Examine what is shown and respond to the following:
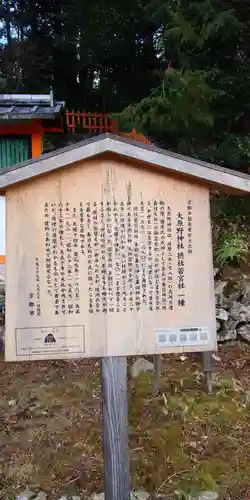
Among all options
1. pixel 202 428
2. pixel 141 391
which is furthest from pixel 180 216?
pixel 141 391

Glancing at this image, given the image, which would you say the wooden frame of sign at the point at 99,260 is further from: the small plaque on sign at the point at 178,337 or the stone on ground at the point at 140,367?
the stone on ground at the point at 140,367

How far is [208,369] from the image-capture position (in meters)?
4.78

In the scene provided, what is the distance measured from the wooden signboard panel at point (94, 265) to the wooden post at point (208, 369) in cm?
218

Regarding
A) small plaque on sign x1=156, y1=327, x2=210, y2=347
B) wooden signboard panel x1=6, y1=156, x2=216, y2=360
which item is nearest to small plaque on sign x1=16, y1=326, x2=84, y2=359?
wooden signboard panel x1=6, y1=156, x2=216, y2=360

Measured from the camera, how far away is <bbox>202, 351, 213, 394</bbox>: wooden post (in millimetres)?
4754

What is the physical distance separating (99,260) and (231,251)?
16.6ft

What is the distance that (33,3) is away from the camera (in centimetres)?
1806

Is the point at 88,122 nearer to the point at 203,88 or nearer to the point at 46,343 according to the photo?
the point at 203,88

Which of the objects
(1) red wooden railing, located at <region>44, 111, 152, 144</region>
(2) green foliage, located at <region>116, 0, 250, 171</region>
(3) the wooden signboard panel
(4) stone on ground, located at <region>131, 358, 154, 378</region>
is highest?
(1) red wooden railing, located at <region>44, 111, 152, 144</region>

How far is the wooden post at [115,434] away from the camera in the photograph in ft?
9.06

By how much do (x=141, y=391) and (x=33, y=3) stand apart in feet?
59.6

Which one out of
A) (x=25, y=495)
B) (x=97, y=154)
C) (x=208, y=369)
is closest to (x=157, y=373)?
(x=208, y=369)

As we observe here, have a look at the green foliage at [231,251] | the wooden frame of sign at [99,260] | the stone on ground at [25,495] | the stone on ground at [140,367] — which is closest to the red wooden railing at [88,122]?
the green foliage at [231,251]

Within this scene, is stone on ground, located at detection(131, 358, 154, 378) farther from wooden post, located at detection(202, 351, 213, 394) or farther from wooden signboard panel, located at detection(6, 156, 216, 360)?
wooden signboard panel, located at detection(6, 156, 216, 360)
